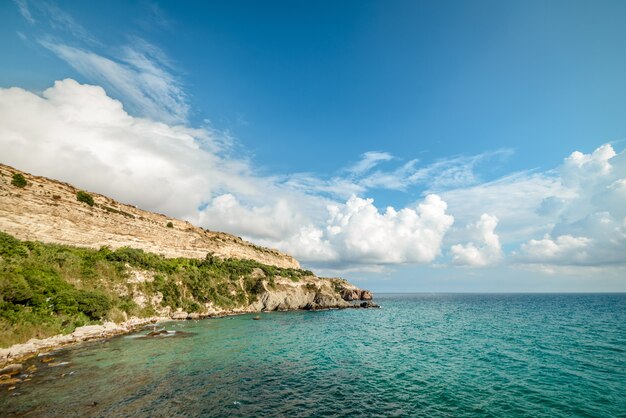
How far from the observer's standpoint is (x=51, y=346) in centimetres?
3278

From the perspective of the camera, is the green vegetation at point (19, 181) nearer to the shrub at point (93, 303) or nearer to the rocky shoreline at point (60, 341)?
the shrub at point (93, 303)

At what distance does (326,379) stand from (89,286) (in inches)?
1848

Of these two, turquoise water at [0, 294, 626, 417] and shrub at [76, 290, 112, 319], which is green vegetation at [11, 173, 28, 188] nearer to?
shrub at [76, 290, 112, 319]

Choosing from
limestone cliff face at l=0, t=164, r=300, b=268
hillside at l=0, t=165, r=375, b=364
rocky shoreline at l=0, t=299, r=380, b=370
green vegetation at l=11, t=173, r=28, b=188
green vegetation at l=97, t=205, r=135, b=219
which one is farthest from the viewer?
green vegetation at l=97, t=205, r=135, b=219

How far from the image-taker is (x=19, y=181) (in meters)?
61.8

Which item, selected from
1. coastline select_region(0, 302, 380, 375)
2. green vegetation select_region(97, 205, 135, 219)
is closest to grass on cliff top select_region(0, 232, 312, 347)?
coastline select_region(0, 302, 380, 375)

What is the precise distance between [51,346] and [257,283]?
65.4m

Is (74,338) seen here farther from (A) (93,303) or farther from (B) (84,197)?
(B) (84,197)

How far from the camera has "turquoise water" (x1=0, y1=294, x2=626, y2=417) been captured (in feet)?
65.0

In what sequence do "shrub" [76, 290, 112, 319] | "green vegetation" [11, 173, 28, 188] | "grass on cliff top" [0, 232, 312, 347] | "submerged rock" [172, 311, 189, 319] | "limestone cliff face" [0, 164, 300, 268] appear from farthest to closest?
"submerged rock" [172, 311, 189, 319]
"green vegetation" [11, 173, 28, 188]
"limestone cliff face" [0, 164, 300, 268]
"shrub" [76, 290, 112, 319]
"grass on cliff top" [0, 232, 312, 347]

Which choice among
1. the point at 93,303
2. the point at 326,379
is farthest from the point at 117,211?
the point at 326,379

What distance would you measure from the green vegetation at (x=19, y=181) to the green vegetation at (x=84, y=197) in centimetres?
1255

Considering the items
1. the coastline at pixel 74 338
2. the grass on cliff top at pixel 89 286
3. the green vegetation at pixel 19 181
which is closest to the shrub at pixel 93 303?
the grass on cliff top at pixel 89 286

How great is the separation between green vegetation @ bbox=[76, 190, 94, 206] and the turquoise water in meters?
52.9
